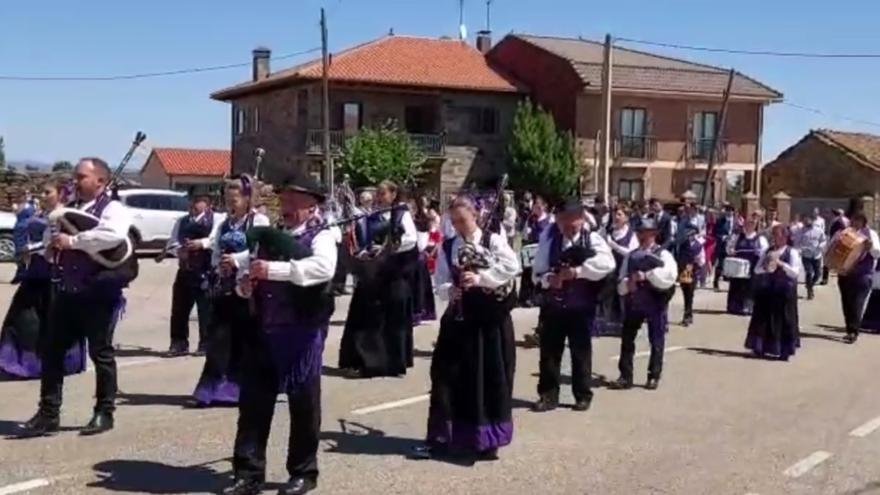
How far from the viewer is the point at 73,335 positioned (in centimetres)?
795

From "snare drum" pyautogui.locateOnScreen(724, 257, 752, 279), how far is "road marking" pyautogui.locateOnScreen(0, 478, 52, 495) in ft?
43.4

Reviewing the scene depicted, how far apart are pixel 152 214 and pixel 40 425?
20119 mm

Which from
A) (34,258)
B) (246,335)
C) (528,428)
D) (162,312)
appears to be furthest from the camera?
(162,312)

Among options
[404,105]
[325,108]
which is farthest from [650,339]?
[404,105]

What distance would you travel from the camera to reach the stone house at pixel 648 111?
46094 mm

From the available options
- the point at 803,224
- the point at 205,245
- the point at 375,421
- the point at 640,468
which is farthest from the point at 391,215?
the point at 803,224

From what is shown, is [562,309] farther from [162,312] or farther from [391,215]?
[162,312]

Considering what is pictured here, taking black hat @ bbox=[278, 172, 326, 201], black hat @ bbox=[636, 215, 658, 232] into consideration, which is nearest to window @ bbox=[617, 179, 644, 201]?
black hat @ bbox=[636, 215, 658, 232]

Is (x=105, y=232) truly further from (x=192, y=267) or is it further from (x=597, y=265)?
(x=192, y=267)

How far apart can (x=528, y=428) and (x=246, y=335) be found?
2.68 m

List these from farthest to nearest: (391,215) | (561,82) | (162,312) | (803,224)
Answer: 1. (561,82)
2. (803,224)
3. (162,312)
4. (391,215)

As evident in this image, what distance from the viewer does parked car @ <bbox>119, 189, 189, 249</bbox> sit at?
89.9 feet

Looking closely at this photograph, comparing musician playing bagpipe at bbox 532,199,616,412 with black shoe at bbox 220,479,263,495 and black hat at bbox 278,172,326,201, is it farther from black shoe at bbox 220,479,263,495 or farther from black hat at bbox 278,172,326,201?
black shoe at bbox 220,479,263,495

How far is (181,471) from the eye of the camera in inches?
284
